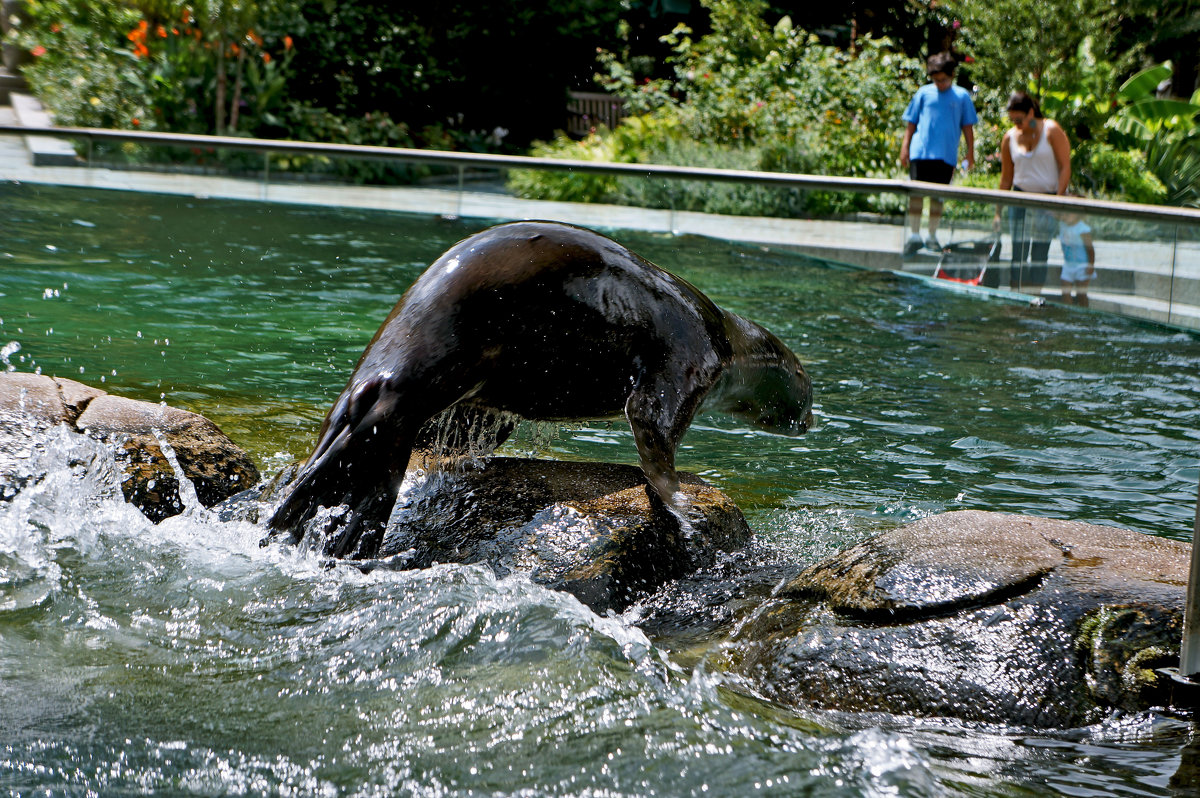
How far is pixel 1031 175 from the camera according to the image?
1166 cm

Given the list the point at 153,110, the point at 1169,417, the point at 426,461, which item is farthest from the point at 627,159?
the point at 426,461

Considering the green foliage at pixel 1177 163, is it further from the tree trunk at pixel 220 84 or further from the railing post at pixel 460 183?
the tree trunk at pixel 220 84

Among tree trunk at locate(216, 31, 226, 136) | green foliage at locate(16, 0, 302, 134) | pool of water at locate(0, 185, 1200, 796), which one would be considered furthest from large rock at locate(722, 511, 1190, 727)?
green foliage at locate(16, 0, 302, 134)

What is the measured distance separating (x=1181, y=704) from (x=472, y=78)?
24645 mm

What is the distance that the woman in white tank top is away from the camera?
426 inches

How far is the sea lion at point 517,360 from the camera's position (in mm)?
4023

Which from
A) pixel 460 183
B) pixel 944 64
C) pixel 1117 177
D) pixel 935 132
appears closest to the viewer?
pixel 944 64

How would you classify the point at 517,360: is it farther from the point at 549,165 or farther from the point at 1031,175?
the point at 549,165

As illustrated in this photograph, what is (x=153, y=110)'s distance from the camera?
62.5 feet

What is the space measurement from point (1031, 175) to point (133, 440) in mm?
9427

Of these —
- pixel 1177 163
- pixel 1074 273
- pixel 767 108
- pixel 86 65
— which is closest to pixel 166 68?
pixel 86 65

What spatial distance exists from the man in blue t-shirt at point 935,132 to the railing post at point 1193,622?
9.38m

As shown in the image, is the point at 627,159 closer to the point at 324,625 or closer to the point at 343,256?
the point at 343,256

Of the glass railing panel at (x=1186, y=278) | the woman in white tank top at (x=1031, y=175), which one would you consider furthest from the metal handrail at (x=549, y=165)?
the glass railing panel at (x=1186, y=278)
